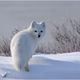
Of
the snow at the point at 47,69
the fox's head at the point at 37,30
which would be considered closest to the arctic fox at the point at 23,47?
the fox's head at the point at 37,30

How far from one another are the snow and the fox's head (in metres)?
0.68

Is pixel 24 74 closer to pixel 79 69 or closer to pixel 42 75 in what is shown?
pixel 42 75

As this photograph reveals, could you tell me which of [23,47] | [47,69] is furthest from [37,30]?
[47,69]

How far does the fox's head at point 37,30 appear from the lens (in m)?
5.40

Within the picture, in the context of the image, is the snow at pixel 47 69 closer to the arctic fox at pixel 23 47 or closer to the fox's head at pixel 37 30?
the arctic fox at pixel 23 47

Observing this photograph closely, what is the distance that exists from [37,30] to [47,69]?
132 centimetres

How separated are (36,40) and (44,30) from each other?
373 mm

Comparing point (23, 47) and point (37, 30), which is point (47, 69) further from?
point (37, 30)

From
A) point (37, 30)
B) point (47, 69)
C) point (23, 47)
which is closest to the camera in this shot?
point (47, 69)

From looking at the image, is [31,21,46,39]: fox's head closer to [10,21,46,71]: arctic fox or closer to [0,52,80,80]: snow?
[10,21,46,71]: arctic fox

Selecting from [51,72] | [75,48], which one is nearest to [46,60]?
[51,72]

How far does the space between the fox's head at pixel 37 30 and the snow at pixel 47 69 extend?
68 centimetres

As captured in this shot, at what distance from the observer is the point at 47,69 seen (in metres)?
4.29

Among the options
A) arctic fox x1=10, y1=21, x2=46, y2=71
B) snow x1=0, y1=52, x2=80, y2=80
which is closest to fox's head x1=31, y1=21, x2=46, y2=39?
arctic fox x1=10, y1=21, x2=46, y2=71
